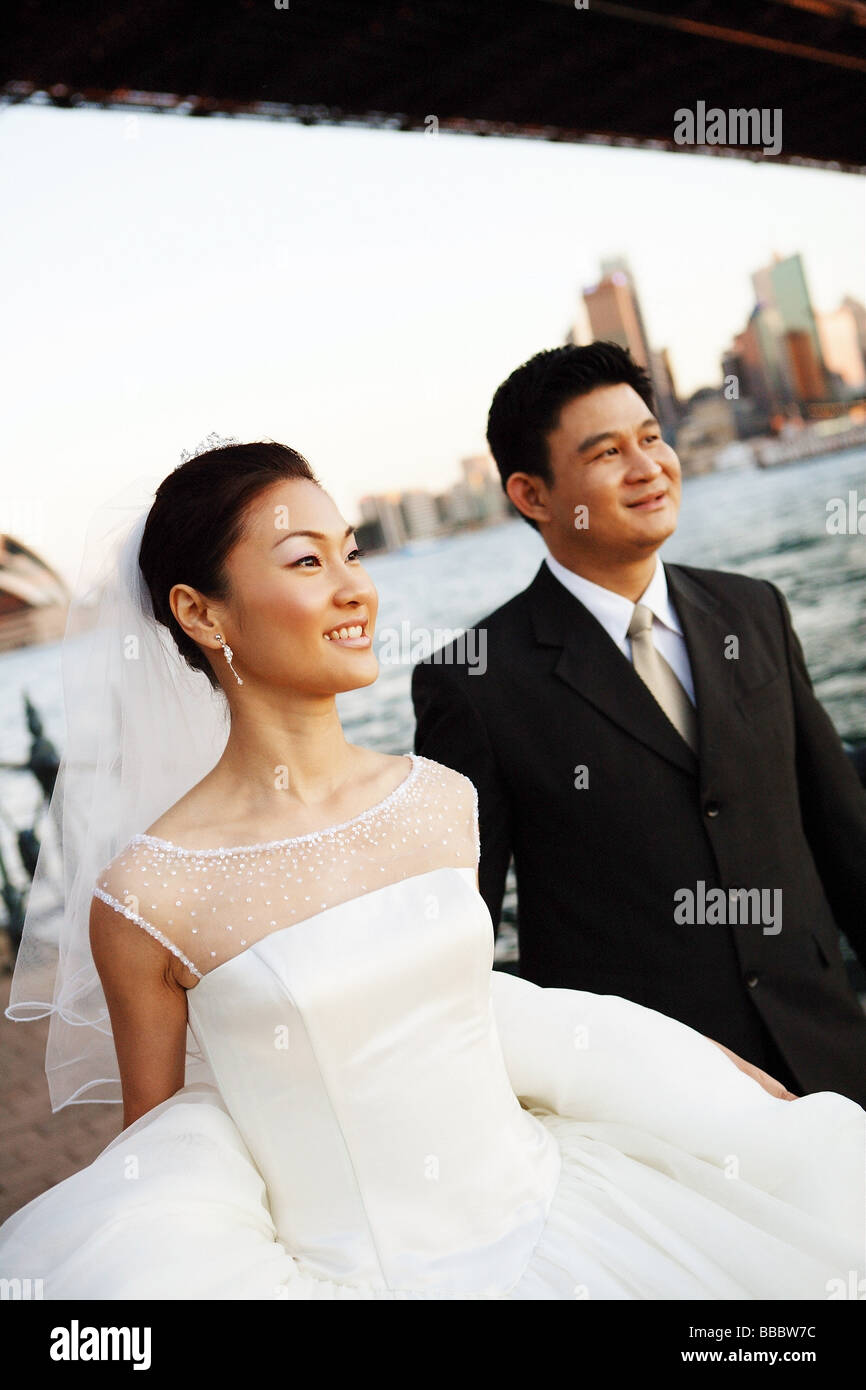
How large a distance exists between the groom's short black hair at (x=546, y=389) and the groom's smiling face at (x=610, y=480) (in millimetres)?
23

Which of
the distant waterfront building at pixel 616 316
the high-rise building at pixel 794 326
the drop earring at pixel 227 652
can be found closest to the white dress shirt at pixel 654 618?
the drop earring at pixel 227 652

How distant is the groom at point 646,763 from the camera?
2.47 m

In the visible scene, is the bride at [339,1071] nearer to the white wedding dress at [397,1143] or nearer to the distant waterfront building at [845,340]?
the white wedding dress at [397,1143]

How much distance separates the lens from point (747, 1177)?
186 centimetres

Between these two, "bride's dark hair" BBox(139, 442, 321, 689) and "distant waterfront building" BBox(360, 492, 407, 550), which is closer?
"bride's dark hair" BBox(139, 442, 321, 689)

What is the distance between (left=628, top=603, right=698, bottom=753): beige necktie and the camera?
2586 mm

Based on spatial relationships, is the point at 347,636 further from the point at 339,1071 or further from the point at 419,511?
the point at 419,511

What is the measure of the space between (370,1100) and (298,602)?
75 cm

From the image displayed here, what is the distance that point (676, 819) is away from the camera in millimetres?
2494

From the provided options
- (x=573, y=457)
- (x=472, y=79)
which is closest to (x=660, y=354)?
(x=472, y=79)

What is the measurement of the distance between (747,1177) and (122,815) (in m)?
1.26

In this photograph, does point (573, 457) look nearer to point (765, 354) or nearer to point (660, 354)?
point (660, 354)

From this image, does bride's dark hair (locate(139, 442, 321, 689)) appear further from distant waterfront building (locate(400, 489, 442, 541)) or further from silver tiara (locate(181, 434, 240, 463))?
distant waterfront building (locate(400, 489, 442, 541))

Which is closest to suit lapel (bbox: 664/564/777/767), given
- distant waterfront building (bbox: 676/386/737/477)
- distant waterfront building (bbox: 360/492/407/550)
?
distant waterfront building (bbox: 360/492/407/550)
